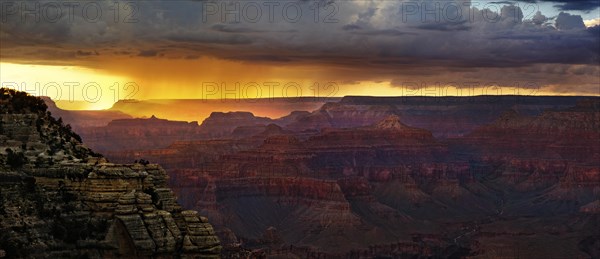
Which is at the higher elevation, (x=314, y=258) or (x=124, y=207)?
(x=124, y=207)

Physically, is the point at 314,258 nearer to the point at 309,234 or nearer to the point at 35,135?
the point at 309,234

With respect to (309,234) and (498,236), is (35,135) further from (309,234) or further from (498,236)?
(498,236)

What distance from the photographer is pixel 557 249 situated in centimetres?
17112

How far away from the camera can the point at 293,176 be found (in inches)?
7820

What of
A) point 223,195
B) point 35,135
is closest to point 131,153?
point 223,195

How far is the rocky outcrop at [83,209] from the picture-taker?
4534 cm

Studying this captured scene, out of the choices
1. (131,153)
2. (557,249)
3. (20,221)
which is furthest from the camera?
(131,153)

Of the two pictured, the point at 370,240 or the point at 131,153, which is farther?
the point at 131,153

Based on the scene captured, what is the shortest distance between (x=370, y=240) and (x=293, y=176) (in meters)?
25.3

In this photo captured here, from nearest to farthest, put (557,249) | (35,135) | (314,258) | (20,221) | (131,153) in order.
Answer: (20,221)
(35,135)
(314,258)
(557,249)
(131,153)

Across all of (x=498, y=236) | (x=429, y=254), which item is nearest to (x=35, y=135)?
(x=429, y=254)

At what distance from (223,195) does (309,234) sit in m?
16.1

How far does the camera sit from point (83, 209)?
154 ft

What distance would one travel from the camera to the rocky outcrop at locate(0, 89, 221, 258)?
45.3 metres
